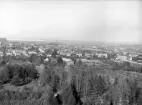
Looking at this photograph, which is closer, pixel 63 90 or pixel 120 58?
pixel 63 90

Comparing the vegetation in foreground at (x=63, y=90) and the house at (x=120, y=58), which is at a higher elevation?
the house at (x=120, y=58)

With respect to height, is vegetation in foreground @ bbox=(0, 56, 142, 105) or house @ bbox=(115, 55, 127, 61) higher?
house @ bbox=(115, 55, 127, 61)

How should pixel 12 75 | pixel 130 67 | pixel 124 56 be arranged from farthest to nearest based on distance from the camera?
pixel 124 56
pixel 130 67
pixel 12 75

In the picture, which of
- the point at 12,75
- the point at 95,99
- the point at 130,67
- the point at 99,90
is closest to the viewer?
the point at 95,99

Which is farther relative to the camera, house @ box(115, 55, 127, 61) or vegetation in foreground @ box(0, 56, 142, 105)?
house @ box(115, 55, 127, 61)

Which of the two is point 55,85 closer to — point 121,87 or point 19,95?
point 19,95

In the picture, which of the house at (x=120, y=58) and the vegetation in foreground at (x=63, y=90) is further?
the house at (x=120, y=58)

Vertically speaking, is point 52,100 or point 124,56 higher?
point 124,56

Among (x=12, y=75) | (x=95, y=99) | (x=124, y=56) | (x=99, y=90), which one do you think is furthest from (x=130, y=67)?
(x=12, y=75)

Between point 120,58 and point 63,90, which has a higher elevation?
point 120,58

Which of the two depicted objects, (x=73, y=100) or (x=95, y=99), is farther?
(x=95, y=99)
